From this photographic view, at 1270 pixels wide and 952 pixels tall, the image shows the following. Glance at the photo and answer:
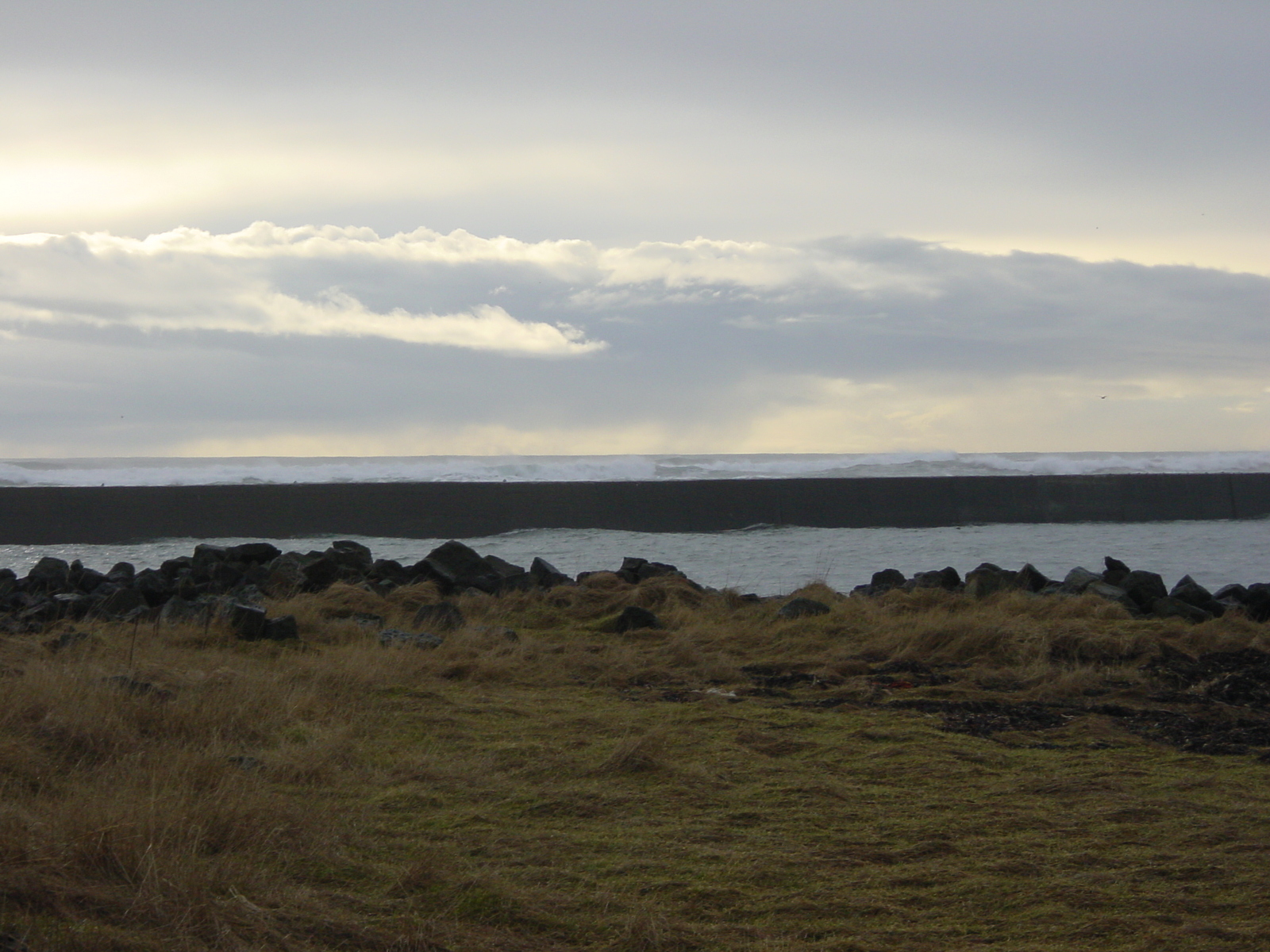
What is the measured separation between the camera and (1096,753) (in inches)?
181

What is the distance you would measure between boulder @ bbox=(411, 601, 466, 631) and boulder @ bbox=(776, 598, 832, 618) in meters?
2.75

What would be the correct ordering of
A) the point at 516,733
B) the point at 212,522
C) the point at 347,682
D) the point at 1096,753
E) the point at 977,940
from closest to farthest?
the point at 977,940
the point at 1096,753
the point at 516,733
the point at 347,682
the point at 212,522

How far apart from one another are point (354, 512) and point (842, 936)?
20692mm

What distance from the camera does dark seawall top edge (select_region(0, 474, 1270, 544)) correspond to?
21.1 metres

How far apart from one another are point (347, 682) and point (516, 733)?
3.99 ft

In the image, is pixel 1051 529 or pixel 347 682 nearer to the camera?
pixel 347 682

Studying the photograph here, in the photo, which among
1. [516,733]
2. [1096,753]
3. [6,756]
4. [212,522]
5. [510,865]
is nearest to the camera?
[510,865]

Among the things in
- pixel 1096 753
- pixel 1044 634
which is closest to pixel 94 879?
pixel 1096 753

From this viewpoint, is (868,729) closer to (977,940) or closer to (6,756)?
(977,940)

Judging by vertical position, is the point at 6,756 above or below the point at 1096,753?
above

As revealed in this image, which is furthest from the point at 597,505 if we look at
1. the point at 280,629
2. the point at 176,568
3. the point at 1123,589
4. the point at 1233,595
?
the point at 280,629

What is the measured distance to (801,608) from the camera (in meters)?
8.81

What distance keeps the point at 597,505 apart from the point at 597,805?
19.4 metres

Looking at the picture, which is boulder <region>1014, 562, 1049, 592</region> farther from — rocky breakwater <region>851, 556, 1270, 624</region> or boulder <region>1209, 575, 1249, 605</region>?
Result: boulder <region>1209, 575, 1249, 605</region>
